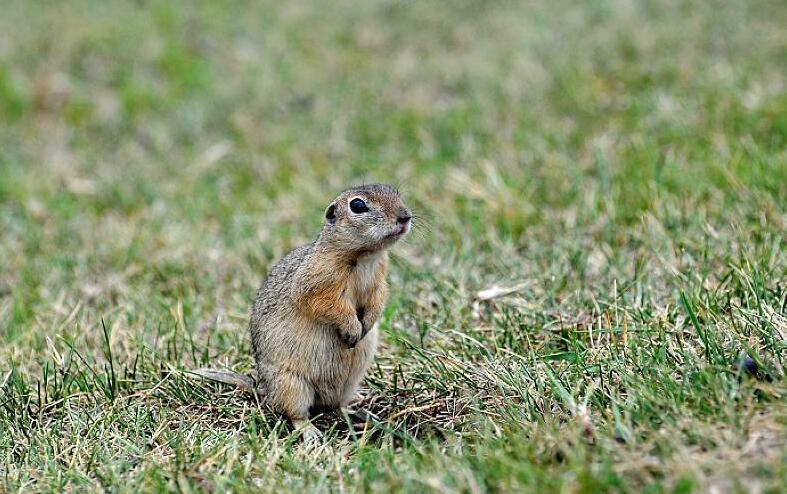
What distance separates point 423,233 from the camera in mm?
5660

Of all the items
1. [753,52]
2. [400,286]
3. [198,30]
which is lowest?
[400,286]

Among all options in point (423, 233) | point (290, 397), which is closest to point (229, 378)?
point (290, 397)

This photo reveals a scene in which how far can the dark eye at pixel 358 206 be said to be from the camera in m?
3.76

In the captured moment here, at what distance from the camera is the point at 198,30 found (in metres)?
10.4

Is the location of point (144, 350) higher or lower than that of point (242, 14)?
lower

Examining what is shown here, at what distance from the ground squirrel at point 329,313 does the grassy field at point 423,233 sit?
194 millimetres

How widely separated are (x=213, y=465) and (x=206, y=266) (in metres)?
2.52

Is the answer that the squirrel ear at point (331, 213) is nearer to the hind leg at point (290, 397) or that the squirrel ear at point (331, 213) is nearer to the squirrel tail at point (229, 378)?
the hind leg at point (290, 397)

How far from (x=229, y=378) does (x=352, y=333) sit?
693 millimetres

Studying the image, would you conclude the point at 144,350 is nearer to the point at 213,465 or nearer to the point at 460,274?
the point at 213,465

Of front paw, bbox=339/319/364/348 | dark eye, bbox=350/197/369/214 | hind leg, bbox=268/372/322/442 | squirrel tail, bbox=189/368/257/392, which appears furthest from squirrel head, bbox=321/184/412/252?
squirrel tail, bbox=189/368/257/392

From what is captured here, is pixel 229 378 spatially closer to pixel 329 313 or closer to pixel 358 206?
pixel 329 313

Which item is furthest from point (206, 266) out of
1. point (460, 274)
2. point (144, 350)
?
point (460, 274)

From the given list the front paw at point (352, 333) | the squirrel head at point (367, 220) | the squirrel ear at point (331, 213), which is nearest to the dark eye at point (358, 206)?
the squirrel head at point (367, 220)
